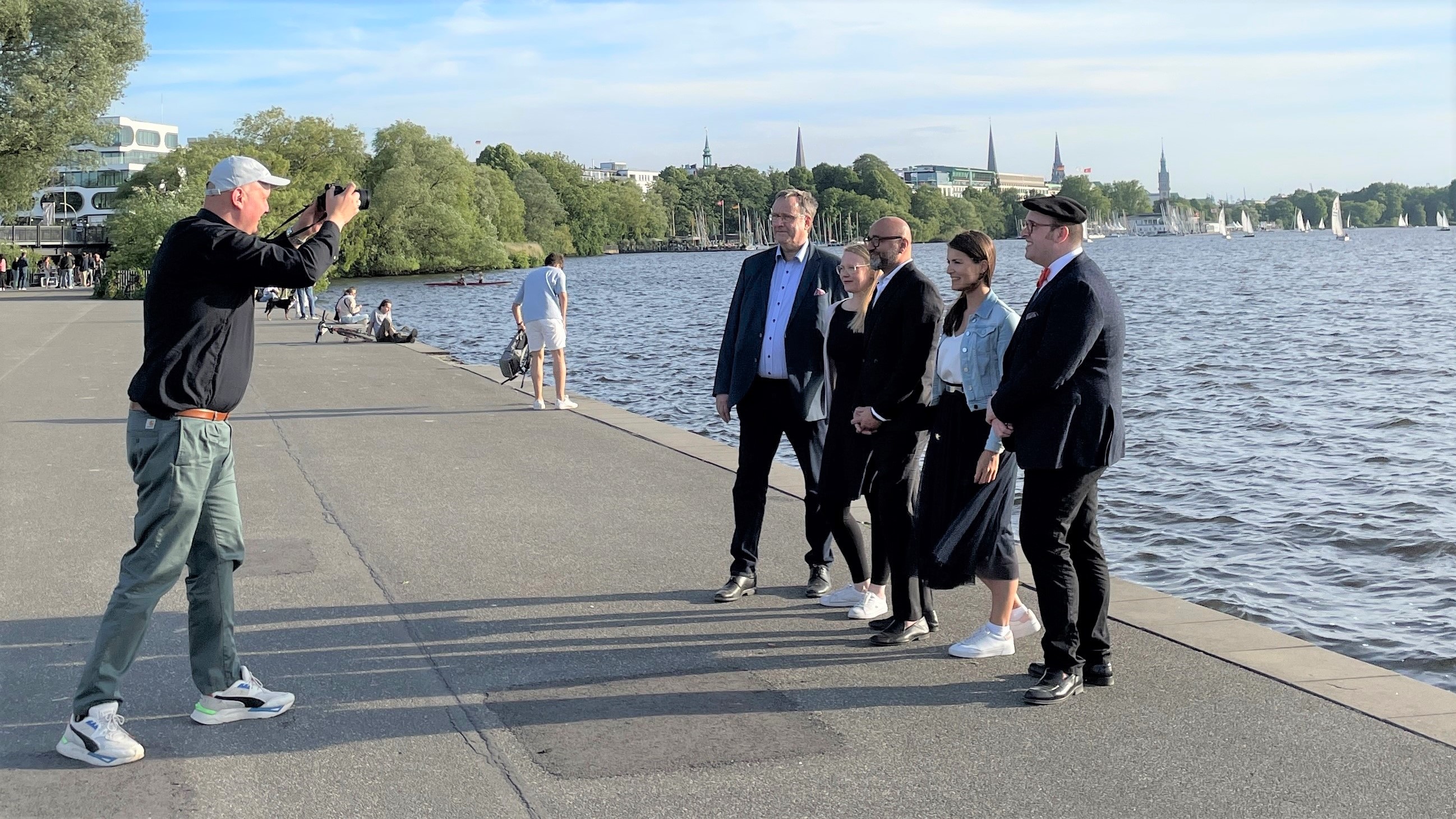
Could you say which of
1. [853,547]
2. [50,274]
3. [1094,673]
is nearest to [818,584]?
[853,547]

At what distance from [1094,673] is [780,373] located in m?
2.18

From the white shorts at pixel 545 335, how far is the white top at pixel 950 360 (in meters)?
9.81

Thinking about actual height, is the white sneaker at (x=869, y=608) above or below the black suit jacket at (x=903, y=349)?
below

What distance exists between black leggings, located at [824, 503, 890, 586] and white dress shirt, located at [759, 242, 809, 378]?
0.73 meters

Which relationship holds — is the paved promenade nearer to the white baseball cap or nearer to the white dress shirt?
the white dress shirt

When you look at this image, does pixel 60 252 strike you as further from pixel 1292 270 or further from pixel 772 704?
pixel 772 704

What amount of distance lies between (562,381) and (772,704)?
34.1 feet

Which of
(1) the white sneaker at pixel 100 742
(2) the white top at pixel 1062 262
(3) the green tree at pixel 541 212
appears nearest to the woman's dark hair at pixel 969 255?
(2) the white top at pixel 1062 262

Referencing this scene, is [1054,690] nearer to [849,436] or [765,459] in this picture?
[849,436]

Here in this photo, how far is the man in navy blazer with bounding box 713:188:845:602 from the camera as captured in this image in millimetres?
6898

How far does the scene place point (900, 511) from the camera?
6.35 m

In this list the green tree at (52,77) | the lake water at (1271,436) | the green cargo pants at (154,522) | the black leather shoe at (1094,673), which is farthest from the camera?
the green tree at (52,77)

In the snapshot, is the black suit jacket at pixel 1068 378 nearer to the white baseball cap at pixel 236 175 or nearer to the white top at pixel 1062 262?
the white top at pixel 1062 262

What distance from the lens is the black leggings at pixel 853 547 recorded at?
6734 millimetres
